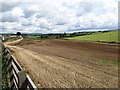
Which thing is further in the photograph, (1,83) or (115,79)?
(115,79)

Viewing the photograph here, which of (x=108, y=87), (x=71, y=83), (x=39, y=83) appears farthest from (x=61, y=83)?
(x=108, y=87)

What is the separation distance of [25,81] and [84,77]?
Answer: 448 centimetres

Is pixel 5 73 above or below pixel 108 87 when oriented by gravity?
above

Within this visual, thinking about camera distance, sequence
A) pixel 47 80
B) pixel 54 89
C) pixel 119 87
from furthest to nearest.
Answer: pixel 47 80 → pixel 119 87 → pixel 54 89

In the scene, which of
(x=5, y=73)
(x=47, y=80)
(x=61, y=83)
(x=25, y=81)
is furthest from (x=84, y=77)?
(x=5, y=73)

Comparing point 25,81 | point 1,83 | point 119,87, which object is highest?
point 25,81

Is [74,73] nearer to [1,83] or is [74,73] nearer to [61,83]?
[61,83]

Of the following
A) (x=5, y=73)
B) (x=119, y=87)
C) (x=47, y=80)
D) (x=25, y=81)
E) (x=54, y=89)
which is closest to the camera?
(x=25, y=81)

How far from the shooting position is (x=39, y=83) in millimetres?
6172

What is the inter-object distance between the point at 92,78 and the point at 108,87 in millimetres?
1168

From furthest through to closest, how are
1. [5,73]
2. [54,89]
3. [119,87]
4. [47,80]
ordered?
[5,73]
[47,80]
[119,87]
[54,89]

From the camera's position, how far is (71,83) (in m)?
6.13

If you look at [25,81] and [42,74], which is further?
[42,74]

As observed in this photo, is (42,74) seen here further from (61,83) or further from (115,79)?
(115,79)
